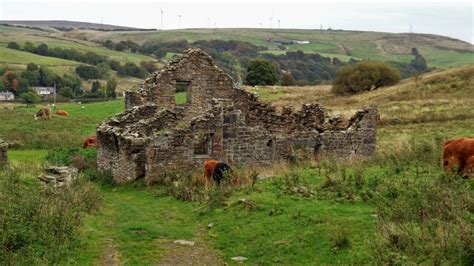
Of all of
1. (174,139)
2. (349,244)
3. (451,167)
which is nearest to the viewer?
(349,244)

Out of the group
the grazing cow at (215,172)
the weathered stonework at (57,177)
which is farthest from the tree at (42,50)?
the grazing cow at (215,172)

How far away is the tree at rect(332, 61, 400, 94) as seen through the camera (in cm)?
7294

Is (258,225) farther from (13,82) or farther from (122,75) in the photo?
(122,75)

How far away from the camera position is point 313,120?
94.3 ft

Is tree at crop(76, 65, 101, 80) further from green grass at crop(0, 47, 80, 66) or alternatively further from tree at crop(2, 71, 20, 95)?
tree at crop(2, 71, 20, 95)

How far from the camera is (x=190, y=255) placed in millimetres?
13367

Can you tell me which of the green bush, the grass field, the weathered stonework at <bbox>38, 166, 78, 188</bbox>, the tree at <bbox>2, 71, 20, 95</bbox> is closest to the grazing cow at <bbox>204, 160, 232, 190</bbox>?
the grass field

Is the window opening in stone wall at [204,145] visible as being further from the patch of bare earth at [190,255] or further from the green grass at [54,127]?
the green grass at [54,127]

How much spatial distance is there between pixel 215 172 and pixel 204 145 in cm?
474

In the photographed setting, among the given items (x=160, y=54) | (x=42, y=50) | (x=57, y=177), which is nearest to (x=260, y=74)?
(x=57, y=177)

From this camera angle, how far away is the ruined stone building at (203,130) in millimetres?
23156

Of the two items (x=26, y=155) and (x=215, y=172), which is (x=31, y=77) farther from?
(x=215, y=172)

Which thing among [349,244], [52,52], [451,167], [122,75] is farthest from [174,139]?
[52,52]

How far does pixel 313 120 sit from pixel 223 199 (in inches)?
490
